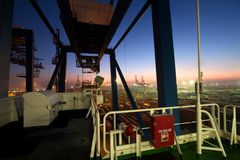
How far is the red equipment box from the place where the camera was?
3.27 metres

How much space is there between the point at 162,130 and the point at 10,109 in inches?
295

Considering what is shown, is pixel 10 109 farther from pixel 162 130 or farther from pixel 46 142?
pixel 162 130

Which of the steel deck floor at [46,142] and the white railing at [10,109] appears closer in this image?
the steel deck floor at [46,142]

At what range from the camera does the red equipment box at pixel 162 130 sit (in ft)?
10.7

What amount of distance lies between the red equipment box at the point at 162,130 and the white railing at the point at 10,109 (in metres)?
6.67

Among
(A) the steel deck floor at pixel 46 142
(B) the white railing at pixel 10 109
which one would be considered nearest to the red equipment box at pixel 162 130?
(A) the steel deck floor at pixel 46 142

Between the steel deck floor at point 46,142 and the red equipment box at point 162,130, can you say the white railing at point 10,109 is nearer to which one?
the steel deck floor at point 46,142

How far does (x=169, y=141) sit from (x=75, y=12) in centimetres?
825

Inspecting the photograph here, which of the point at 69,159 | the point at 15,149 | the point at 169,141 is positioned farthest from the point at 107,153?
the point at 15,149

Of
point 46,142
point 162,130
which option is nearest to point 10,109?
point 46,142

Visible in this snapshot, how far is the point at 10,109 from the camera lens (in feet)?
21.6

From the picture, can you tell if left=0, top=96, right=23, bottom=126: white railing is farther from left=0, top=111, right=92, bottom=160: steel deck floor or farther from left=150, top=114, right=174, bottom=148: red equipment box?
left=150, top=114, right=174, bottom=148: red equipment box

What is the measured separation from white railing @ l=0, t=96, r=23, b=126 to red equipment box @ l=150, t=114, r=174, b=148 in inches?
263

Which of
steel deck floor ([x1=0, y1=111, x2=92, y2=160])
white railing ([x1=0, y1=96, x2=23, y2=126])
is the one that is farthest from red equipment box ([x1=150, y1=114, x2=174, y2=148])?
white railing ([x1=0, y1=96, x2=23, y2=126])
